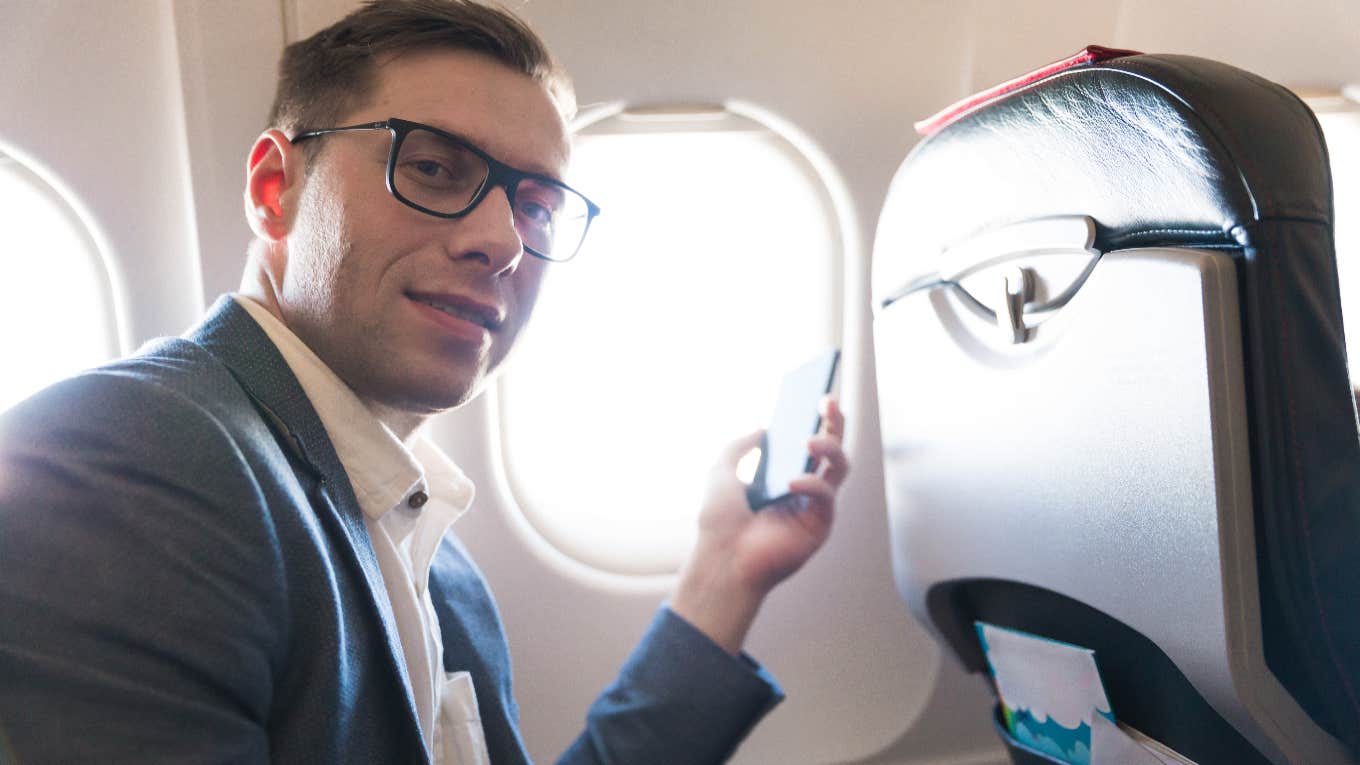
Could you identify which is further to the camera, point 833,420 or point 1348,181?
point 1348,181

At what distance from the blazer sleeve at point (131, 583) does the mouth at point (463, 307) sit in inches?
11.9

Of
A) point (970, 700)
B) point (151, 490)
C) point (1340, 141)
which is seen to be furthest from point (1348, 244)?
point (151, 490)

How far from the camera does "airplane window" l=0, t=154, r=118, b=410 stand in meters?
1.27

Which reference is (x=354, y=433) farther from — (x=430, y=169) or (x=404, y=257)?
(x=430, y=169)

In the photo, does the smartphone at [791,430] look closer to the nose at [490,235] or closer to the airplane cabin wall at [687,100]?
the airplane cabin wall at [687,100]

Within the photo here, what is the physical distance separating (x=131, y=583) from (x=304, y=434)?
0.26m

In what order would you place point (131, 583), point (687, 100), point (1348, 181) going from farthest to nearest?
point (1348, 181) → point (687, 100) → point (131, 583)

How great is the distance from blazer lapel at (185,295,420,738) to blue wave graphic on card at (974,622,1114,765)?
0.67m

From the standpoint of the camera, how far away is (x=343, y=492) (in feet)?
3.10

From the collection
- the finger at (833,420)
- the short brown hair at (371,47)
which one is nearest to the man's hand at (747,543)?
the finger at (833,420)

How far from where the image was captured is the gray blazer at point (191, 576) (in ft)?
2.15

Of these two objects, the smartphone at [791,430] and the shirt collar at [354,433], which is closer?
the shirt collar at [354,433]

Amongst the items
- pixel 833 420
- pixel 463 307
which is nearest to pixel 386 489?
pixel 463 307

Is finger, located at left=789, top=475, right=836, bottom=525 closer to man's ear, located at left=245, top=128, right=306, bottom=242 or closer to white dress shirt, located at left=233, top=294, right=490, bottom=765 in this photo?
white dress shirt, located at left=233, top=294, right=490, bottom=765
